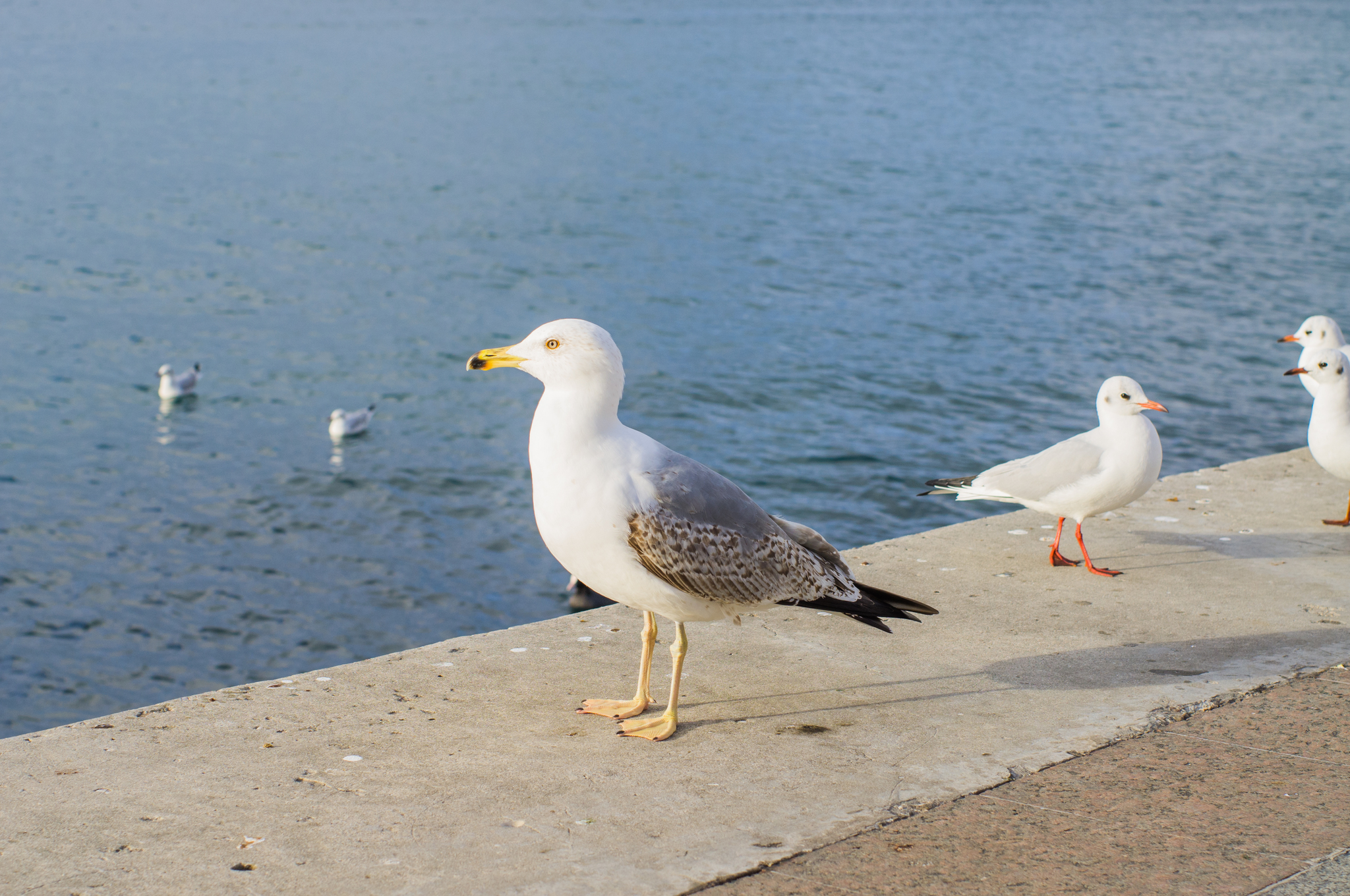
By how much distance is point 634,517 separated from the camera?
4309mm

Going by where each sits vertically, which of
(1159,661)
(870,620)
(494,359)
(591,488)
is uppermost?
(494,359)

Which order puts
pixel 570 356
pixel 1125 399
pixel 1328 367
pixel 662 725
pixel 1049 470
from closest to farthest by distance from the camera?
pixel 570 356
pixel 662 725
pixel 1049 470
pixel 1125 399
pixel 1328 367

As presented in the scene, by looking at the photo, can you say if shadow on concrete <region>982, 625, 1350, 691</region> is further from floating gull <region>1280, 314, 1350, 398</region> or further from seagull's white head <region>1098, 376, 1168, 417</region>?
floating gull <region>1280, 314, 1350, 398</region>

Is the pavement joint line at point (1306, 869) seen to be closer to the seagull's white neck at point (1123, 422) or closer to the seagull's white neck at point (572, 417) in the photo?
the seagull's white neck at point (572, 417)

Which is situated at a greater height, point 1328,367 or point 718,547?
point 1328,367

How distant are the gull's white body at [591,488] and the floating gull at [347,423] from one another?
1061 centimetres

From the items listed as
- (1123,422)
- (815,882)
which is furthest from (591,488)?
(1123,422)

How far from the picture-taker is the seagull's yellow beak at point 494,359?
4449 mm

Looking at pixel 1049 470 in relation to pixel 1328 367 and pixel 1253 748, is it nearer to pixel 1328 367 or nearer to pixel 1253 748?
pixel 1328 367

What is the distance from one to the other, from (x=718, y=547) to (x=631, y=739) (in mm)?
756

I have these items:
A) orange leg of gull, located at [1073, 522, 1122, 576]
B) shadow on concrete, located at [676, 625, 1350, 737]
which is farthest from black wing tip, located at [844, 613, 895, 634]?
orange leg of gull, located at [1073, 522, 1122, 576]

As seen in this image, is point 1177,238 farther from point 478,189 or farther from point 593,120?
point 593,120

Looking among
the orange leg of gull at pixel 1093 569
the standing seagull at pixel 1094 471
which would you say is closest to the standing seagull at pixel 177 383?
the standing seagull at pixel 1094 471

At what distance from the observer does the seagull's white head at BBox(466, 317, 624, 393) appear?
172 inches
